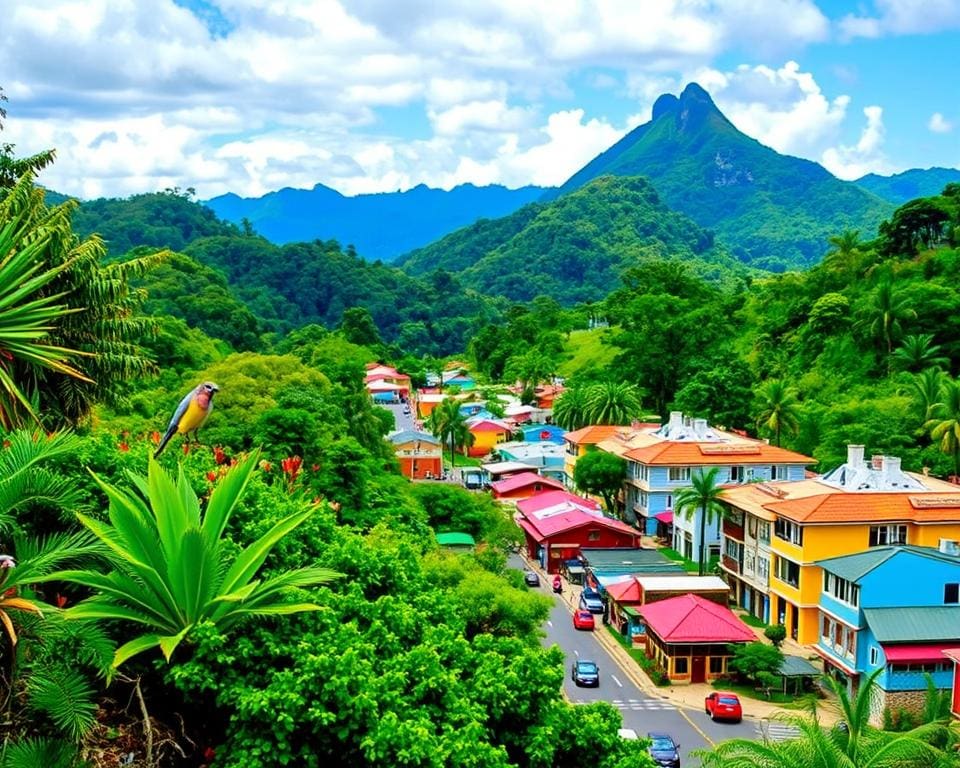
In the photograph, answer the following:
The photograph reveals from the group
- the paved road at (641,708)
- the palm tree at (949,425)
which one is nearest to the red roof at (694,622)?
the paved road at (641,708)

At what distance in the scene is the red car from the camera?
2797 centimetres

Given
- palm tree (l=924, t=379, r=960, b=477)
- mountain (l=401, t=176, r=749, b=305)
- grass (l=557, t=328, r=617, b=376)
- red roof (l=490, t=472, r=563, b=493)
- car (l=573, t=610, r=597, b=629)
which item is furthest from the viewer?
mountain (l=401, t=176, r=749, b=305)

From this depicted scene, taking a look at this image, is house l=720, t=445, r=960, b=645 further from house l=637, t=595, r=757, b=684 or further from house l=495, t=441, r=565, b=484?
house l=495, t=441, r=565, b=484

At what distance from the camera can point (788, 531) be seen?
34.3 meters

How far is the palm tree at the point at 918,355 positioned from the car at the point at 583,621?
2642cm

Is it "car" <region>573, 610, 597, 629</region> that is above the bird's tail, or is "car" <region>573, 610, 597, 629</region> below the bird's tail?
below

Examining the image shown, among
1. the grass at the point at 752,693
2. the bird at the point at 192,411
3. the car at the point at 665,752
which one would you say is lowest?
the grass at the point at 752,693

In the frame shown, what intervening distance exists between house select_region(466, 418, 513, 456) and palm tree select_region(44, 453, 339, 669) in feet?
216

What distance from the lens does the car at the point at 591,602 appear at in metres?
38.2

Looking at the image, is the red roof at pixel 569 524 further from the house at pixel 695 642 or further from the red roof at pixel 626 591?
the house at pixel 695 642

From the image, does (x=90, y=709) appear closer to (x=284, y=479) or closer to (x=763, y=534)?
(x=284, y=479)

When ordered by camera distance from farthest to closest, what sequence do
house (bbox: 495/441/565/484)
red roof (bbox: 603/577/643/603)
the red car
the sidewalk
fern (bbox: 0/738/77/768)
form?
house (bbox: 495/441/565/484), red roof (bbox: 603/577/643/603), the sidewalk, the red car, fern (bbox: 0/738/77/768)

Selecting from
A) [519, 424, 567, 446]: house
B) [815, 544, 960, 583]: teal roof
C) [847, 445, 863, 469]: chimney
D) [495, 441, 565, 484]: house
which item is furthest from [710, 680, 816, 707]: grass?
[519, 424, 567, 446]: house

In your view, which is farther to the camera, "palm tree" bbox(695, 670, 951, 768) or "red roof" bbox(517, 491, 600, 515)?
"red roof" bbox(517, 491, 600, 515)
